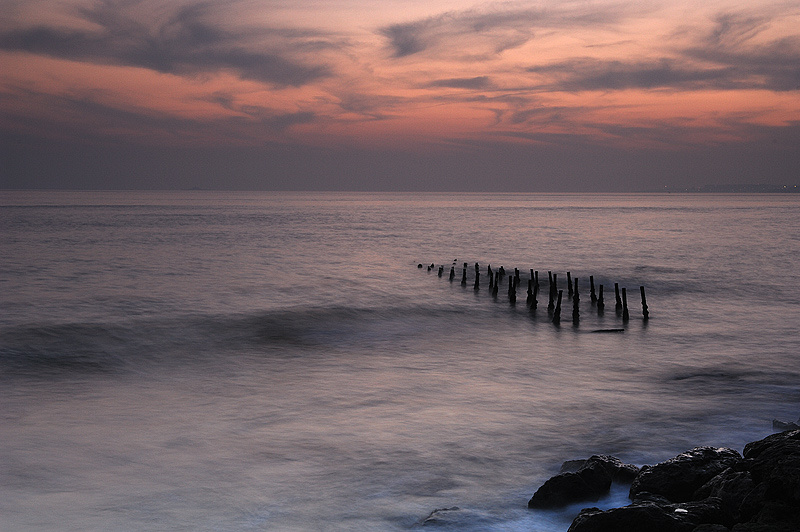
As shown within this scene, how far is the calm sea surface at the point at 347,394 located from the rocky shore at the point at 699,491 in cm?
35

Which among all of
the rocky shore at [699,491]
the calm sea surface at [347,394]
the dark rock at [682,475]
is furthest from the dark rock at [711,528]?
the calm sea surface at [347,394]

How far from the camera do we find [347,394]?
13.2 meters

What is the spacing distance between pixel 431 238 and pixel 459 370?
166ft

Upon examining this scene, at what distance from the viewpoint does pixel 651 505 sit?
6.07 meters

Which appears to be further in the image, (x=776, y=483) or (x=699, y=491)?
(x=699, y=491)

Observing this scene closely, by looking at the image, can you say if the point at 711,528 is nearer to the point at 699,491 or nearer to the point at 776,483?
the point at 776,483

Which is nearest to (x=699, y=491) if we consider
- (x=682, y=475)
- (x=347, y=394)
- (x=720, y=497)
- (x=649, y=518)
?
(x=682, y=475)

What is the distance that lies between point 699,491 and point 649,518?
150cm

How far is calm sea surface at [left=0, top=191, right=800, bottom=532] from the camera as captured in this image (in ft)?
26.8

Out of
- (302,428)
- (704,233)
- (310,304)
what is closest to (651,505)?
(302,428)

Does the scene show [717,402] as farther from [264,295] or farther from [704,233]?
[704,233]

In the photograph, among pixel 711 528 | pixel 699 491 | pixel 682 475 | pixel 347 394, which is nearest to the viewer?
pixel 711 528

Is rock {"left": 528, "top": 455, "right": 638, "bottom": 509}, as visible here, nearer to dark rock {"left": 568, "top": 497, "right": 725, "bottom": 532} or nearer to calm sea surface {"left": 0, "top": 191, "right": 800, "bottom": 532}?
calm sea surface {"left": 0, "top": 191, "right": 800, "bottom": 532}

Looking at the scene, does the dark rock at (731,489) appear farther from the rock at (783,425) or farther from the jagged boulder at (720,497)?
the rock at (783,425)
